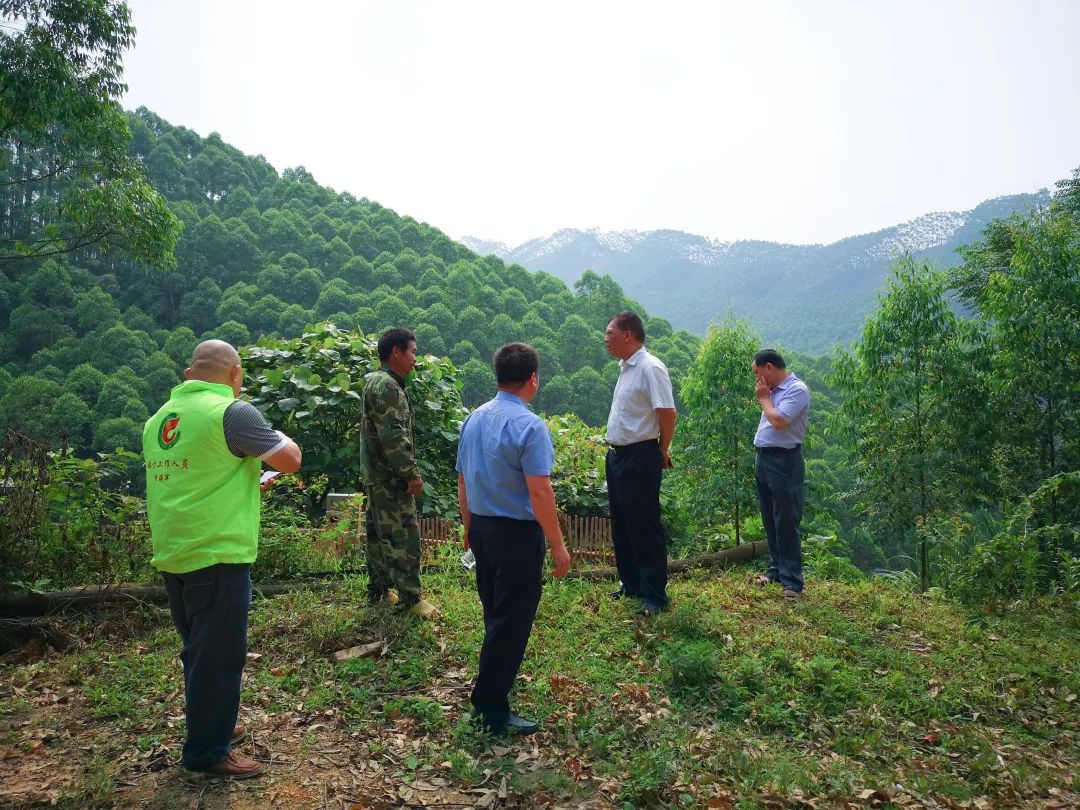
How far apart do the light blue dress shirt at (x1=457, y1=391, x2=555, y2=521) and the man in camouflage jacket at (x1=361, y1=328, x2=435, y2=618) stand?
141 cm

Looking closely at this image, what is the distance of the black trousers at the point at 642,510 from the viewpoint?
16.9 feet

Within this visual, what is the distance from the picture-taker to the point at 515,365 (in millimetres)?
3580

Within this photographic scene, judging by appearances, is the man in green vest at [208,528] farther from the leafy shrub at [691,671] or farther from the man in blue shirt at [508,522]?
the leafy shrub at [691,671]

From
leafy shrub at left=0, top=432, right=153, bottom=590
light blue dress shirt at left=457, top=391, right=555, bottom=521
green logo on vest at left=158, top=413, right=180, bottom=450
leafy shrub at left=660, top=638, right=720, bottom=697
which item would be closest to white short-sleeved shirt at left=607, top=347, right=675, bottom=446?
leafy shrub at left=660, top=638, right=720, bottom=697

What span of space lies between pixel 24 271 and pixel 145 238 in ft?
128

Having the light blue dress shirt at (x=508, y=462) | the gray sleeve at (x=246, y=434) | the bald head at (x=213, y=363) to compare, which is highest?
the bald head at (x=213, y=363)

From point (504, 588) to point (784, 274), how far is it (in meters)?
139

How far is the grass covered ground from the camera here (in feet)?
10.6

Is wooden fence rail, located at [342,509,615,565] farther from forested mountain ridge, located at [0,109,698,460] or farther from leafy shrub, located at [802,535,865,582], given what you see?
forested mountain ridge, located at [0,109,698,460]

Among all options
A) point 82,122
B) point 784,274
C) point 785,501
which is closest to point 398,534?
point 785,501

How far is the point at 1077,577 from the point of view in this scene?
19.5ft

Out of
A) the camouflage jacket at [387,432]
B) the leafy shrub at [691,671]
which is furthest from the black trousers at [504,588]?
the camouflage jacket at [387,432]

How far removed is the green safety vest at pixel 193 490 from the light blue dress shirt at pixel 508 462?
1.11 metres

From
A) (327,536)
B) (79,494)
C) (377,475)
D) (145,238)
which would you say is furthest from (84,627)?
(145,238)
